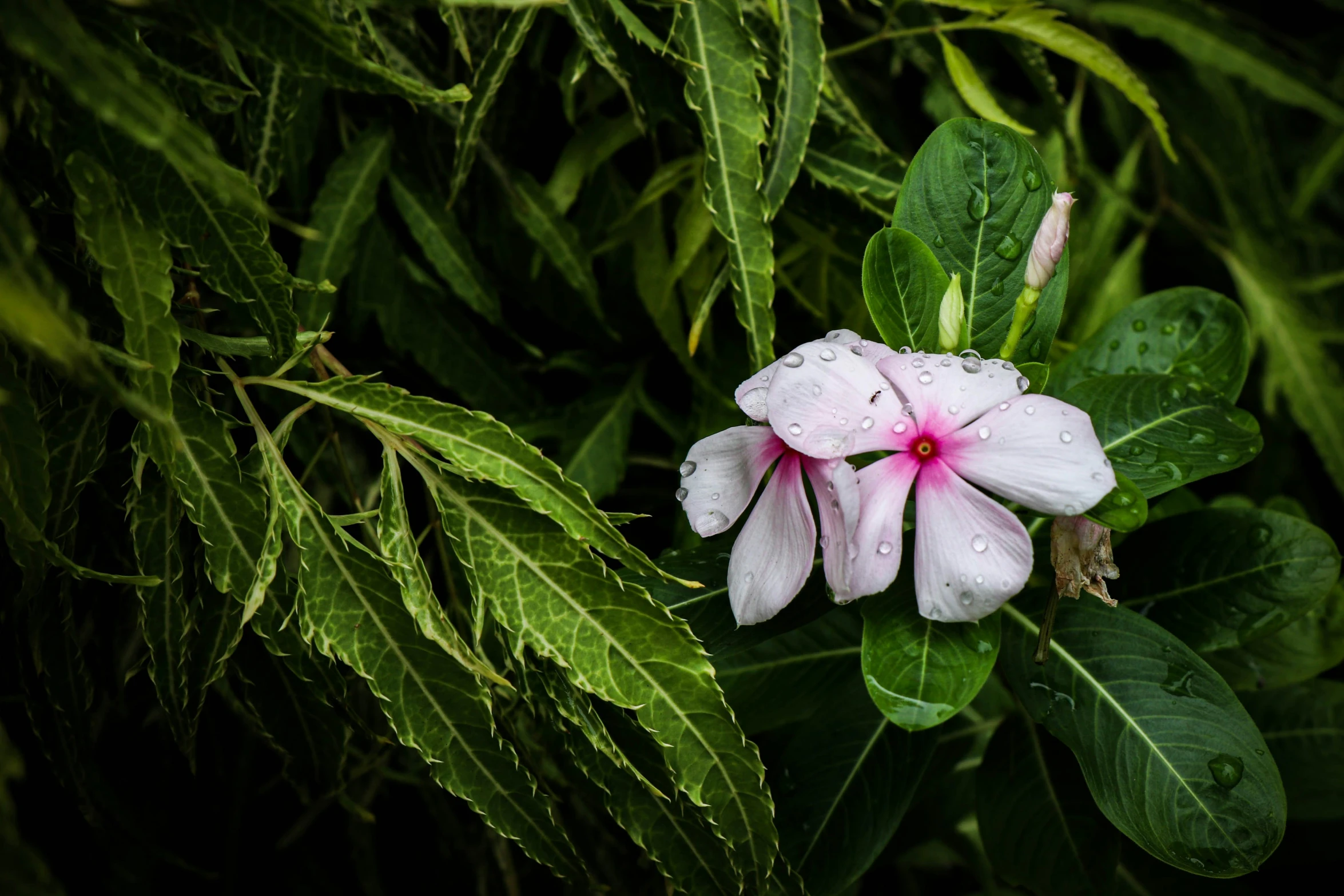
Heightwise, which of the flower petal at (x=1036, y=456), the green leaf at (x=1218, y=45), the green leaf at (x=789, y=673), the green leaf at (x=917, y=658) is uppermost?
the green leaf at (x=1218, y=45)

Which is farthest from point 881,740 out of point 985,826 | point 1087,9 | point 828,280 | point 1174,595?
point 1087,9

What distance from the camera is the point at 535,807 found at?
1.87ft

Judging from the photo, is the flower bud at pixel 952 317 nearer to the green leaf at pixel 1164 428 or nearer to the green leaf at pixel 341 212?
the green leaf at pixel 1164 428

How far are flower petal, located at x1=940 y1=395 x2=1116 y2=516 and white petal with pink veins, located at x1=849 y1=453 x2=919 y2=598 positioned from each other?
40 mm

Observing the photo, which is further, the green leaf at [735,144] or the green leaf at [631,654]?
the green leaf at [735,144]

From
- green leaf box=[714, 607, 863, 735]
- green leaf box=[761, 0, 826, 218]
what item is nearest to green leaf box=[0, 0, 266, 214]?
green leaf box=[761, 0, 826, 218]

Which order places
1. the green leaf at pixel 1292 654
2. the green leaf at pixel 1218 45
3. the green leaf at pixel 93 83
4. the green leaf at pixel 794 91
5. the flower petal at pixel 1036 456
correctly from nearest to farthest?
the green leaf at pixel 93 83 → the flower petal at pixel 1036 456 → the green leaf at pixel 794 91 → the green leaf at pixel 1292 654 → the green leaf at pixel 1218 45

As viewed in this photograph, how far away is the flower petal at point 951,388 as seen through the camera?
50cm

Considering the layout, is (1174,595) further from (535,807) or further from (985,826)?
(535,807)

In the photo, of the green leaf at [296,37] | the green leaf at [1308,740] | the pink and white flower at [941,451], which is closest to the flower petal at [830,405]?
the pink and white flower at [941,451]

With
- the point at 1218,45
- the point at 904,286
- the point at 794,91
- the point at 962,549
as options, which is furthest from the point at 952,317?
the point at 1218,45

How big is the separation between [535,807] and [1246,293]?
1225mm

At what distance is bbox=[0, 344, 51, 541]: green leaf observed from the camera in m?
0.49

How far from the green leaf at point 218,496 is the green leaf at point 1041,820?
25.1 inches
